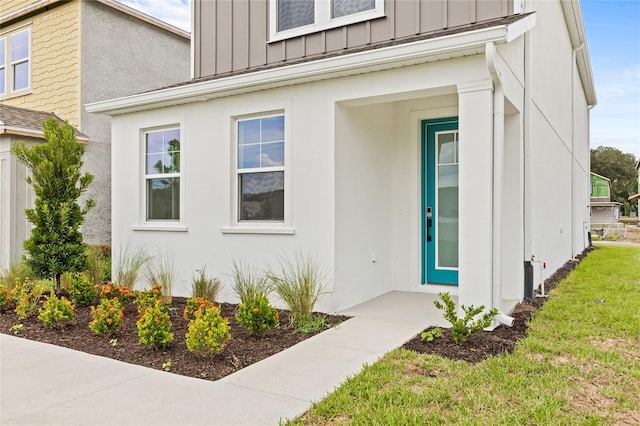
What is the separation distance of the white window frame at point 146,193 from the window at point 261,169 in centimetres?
105

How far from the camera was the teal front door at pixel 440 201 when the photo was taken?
278 inches

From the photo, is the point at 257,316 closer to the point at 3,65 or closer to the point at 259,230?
the point at 259,230

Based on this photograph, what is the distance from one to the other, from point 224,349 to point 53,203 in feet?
14.2

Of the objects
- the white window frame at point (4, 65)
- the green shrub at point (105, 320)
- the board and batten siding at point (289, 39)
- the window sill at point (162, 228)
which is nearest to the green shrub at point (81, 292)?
the window sill at point (162, 228)

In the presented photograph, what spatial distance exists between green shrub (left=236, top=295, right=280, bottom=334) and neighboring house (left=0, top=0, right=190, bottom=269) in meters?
7.06

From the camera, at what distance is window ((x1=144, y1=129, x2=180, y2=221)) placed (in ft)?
25.2

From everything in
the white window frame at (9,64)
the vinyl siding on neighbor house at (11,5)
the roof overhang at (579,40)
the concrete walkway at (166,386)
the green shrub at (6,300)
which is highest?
the vinyl siding on neighbor house at (11,5)

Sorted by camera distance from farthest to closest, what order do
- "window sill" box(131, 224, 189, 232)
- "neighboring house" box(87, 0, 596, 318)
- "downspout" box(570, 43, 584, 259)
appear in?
1. "downspout" box(570, 43, 584, 259)
2. "window sill" box(131, 224, 189, 232)
3. "neighboring house" box(87, 0, 596, 318)

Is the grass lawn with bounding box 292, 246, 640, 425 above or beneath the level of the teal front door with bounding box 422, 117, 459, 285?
beneath

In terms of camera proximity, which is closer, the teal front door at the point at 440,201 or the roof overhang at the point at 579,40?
the teal front door at the point at 440,201

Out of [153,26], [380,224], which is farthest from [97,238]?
[380,224]

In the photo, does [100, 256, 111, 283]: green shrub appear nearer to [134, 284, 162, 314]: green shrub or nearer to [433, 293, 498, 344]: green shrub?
[134, 284, 162, 314]: green shrub

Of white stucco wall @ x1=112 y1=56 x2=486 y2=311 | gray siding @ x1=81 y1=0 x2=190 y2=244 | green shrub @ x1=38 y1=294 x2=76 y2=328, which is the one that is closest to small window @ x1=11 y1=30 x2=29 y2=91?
gray siding @ x1=81 y1=0 x2=190 y2=244

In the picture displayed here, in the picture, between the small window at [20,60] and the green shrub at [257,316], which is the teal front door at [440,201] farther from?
the small window at [20,60]
